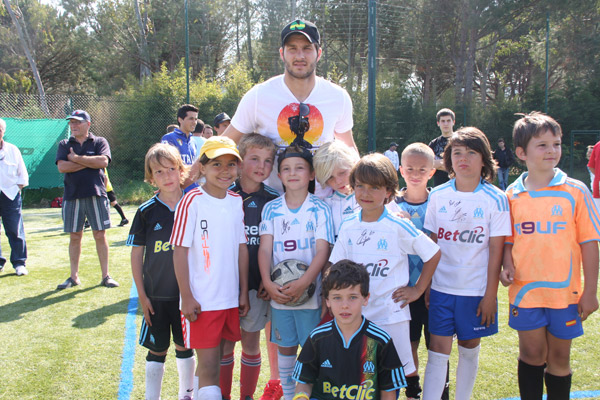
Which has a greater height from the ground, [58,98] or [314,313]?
[58,98]

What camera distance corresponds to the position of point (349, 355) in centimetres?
214

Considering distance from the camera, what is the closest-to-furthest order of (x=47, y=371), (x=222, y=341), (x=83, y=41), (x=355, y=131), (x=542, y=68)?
(x=222, y=341) < (x=47, y=371) < (x=355, y=131) < (x=542, y=68) < (x=83, y=41)

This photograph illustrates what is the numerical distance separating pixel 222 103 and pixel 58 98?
561 centimetres

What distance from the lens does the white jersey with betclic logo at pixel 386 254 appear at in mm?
2307

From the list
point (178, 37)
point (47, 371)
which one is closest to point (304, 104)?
point (47, 371)

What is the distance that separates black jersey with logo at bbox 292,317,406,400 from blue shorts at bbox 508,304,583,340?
80cm

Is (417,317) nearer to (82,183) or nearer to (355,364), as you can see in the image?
(355,364)

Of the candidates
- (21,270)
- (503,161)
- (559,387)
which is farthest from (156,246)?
(503,161)

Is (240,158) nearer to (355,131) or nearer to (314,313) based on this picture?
(314,313)

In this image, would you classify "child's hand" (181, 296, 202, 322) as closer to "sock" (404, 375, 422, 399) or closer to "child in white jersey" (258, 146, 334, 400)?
→ "child in white jersey" (258, 146, 334, 400)

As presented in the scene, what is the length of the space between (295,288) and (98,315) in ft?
9.74

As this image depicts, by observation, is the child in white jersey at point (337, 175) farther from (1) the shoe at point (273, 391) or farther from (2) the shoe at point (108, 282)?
(2) the shoe at point (108, 282)

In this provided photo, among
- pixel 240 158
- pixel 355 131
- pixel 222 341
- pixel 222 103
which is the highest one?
pixel 222 103

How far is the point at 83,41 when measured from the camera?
1020 inches
